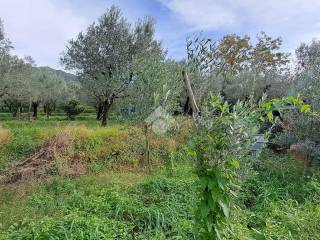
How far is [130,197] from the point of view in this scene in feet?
20.9

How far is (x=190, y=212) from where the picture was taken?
227 inches

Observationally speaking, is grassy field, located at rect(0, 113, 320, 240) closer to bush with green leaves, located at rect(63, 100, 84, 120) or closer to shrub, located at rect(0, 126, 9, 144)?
shrub, located at rect(0, 126, 9, 144)

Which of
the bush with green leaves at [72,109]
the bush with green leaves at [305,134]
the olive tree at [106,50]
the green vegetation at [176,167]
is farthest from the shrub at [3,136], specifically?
the bush with green leaves at [72,109]

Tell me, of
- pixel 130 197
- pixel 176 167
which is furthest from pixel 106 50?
pixel 130 197

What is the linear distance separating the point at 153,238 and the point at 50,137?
8043 mm

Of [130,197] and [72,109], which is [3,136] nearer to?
[130,197]

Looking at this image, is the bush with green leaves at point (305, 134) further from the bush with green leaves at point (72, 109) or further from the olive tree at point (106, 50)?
the bush with green leaves at point (72, 109)

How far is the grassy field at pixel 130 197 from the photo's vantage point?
4699 millimetres

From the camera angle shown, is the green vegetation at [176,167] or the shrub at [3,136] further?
the shrub at [3,136]

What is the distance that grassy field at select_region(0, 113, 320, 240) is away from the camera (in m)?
4.70

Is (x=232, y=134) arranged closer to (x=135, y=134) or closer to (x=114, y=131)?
(x=135, y=134)

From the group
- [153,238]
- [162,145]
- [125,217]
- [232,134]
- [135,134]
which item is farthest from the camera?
[162,145]

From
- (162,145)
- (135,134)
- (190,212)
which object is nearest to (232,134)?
(190,212)

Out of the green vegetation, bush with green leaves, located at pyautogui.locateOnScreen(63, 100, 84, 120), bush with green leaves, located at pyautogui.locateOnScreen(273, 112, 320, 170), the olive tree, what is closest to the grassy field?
the green vegetation
